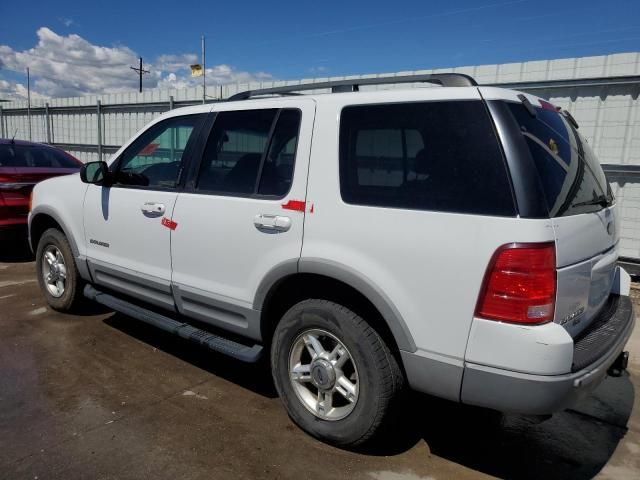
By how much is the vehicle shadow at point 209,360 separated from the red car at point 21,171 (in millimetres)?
2869

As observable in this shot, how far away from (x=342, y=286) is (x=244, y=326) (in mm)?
807

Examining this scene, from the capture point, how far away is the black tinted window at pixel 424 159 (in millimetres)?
2143

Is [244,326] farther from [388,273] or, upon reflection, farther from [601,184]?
[601,184]

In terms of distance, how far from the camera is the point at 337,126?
2.68 metres

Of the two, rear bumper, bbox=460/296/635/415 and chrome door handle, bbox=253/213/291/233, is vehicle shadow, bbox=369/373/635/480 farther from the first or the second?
chrome door handle, bbox=253/213/291/233

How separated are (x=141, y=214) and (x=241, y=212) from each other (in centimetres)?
106

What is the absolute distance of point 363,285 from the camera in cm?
241

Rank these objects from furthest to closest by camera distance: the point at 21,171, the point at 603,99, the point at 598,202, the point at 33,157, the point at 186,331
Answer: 1. the point at 33,157
2. the point at 21,171
3. the point at 603,99
4. the point at 186,331
5. the point at 598,202

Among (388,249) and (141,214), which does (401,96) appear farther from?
(141,214)

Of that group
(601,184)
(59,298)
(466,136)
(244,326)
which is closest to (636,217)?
(601,184)

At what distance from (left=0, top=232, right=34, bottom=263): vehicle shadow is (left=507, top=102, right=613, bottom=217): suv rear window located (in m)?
6.62

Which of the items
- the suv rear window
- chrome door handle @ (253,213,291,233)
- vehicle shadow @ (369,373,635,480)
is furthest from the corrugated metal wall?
chrome door handle @ (253,213,291,233)

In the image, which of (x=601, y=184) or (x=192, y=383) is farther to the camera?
(x=192, y=383)

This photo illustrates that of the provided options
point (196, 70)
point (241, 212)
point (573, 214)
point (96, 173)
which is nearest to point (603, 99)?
point (573, 214)
